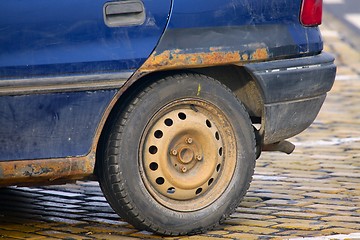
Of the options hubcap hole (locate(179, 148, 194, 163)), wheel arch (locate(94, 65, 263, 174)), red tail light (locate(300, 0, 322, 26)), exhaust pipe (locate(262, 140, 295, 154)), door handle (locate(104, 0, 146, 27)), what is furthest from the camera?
exhaust pipe (locate(262, 140, 295, 154))

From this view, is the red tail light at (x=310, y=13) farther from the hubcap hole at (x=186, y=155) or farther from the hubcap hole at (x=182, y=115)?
the hubcap hole at (x=186, y=155)

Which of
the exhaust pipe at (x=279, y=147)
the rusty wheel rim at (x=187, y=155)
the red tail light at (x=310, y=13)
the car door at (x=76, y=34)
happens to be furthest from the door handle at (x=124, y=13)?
the exhaust pipe at (x=279, y=147)

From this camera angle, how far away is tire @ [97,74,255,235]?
17.5 ft

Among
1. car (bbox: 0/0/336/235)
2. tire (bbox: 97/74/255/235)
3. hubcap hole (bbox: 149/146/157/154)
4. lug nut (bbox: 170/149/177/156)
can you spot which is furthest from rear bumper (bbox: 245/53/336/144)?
hubcap hole (bbox: 149/146/157/154)

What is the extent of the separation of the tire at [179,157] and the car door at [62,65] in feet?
0.64

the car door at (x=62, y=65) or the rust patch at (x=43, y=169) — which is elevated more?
the car door at (x=62, y=65)

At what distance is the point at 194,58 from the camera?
539cm

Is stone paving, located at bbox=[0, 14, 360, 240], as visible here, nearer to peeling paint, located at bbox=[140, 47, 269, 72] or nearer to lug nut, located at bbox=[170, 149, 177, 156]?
lug nut, located at bbox=[170, 149, 177, 156]

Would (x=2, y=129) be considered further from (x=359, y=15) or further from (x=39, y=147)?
(x=359, y=15)

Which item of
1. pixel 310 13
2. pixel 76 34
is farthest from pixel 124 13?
pixel 310 13

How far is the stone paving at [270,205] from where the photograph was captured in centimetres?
560

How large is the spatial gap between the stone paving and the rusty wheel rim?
225mm

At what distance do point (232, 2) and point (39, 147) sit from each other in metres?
1.27

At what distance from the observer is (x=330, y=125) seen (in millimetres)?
9750
